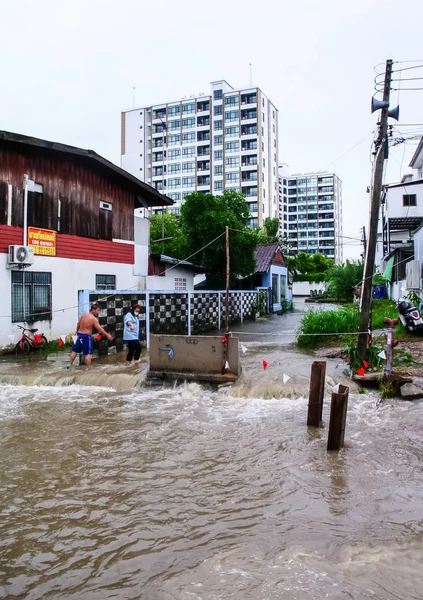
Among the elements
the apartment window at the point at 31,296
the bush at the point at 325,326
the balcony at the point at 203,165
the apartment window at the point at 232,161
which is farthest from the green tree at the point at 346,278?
the balcony at the point at 203,165

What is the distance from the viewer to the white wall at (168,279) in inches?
776

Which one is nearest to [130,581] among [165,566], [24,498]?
[165,566]

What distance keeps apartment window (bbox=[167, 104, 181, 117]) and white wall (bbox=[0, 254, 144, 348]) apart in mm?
63298

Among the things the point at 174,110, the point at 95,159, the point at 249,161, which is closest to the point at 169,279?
the point at 95,159

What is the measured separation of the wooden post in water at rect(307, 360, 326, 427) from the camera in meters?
7.64

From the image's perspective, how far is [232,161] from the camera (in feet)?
235

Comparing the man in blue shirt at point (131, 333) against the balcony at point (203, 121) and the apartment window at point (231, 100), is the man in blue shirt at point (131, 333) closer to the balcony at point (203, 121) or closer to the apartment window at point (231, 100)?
the apartment window at point (231, 100)

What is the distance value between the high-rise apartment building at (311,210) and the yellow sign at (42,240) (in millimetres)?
92594

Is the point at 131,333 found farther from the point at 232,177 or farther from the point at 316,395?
the point at 232,177

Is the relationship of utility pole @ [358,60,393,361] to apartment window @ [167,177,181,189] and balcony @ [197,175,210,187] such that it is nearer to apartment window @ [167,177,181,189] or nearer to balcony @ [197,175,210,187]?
balcony @ [197,175,210,187]

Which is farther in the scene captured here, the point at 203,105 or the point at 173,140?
the point at 173,140

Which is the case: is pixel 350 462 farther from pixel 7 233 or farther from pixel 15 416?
pixel 7 233

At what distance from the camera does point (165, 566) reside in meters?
3.95

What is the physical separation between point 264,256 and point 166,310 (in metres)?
16.5
